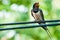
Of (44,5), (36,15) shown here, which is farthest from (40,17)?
(44,5)

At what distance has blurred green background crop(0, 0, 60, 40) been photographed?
2715 millimetres

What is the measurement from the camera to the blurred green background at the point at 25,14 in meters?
2.71

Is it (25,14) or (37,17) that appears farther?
(25,14)

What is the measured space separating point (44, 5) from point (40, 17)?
19.8 inches

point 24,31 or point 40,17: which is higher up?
point 40,17

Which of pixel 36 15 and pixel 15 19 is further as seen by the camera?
pixel 15 19

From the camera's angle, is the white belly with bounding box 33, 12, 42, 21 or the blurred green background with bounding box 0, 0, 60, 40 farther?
the blurred green background with bounding box 0, 0, 60, 40

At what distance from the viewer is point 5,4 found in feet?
8.94

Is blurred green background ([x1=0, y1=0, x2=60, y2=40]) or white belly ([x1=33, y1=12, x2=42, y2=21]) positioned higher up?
white belly ([x1=33, y1=12, x2=42, y2=21])

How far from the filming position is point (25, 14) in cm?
272

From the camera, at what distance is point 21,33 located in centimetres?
276

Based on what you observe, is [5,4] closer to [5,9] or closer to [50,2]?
[5,9]

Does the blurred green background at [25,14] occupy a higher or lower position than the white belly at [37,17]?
lower

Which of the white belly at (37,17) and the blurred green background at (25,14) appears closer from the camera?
→ the white belly at (37,17)
